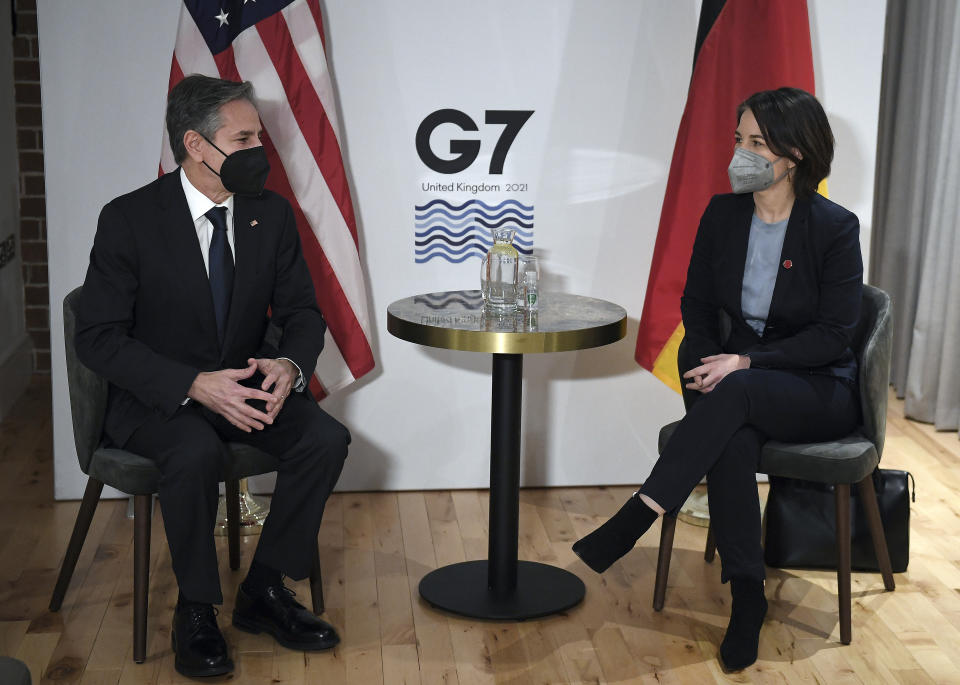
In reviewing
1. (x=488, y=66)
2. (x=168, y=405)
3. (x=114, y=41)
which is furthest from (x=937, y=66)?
(x=168, y=405)

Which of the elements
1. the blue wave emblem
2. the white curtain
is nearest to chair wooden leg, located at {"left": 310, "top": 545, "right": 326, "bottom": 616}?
the blue wave emblem

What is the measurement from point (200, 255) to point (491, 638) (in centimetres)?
123

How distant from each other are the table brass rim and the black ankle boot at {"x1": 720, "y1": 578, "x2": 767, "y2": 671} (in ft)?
2.32

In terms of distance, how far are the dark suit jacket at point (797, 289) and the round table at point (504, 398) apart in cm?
30

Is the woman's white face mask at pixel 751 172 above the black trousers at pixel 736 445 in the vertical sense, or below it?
above

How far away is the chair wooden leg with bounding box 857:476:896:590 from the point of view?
3.03 meters

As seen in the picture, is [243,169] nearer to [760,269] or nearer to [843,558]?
[760,269]

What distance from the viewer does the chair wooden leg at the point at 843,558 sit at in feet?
9.51

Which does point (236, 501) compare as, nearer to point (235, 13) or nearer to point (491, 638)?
point (491, 638)

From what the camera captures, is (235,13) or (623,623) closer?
(623,623)

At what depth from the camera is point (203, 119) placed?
2.89m

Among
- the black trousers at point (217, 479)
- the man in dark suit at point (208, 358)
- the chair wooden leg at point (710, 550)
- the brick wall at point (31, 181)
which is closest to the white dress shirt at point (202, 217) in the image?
the man in dark suit at point (208, 358)

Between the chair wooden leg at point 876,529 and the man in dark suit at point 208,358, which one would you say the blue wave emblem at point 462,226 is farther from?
the chair wooden leg at point 876,529

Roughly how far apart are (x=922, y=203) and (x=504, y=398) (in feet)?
9.92
